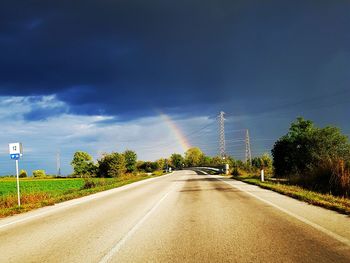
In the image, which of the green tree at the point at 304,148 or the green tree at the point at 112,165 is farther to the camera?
the green tree at the point at 112,165

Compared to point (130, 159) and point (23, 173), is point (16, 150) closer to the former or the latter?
point (130, 159)

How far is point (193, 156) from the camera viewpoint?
18600 cm

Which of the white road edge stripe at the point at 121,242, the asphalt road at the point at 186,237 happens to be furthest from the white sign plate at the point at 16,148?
the white road edge stripe at the point at 121,242

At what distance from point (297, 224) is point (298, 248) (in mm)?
2579

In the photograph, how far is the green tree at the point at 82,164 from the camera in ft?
405

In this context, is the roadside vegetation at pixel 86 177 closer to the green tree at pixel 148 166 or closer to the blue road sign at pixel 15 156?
the green tree at pixel 148 166

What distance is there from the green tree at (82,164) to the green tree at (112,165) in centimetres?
1572

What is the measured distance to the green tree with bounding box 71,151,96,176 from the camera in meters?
123

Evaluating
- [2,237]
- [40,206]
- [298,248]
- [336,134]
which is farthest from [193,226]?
[336,134]

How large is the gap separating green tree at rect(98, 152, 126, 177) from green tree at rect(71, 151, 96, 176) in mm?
15720

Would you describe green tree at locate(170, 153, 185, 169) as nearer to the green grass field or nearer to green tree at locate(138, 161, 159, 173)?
green tree at locate(138, 161, 159, 173)

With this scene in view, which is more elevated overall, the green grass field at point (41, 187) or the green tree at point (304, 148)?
the green tree at point (304, 148)

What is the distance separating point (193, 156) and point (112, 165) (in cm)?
9443

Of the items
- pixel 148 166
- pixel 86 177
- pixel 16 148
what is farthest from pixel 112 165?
pixel 16 148
